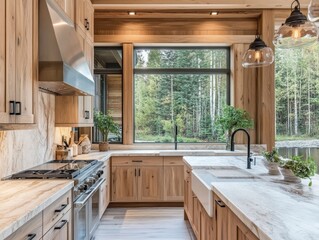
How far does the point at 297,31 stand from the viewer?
2.68 m

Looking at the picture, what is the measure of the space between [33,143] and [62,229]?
4.12 feet

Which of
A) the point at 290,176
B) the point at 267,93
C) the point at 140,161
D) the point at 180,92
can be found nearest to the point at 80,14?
the point at 140,161

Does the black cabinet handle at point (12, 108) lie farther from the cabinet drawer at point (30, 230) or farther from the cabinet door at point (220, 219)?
the cabinet door at point (220, 219)

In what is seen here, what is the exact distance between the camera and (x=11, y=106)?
6.43ft

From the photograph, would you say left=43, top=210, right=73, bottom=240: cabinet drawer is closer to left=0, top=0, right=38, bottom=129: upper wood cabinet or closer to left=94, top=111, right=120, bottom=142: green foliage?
left=0, top=0, right=38, bottom=129: upper wood cabinet

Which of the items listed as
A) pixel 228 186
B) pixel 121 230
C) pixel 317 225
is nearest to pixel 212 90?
pixel 121 230

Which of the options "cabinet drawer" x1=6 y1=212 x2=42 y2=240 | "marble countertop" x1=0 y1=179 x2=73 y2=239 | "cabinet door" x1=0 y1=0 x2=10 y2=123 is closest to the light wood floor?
"marble countertop" x1=0 y1=179 x2=73 y2=239

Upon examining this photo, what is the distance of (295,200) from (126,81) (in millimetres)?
4094

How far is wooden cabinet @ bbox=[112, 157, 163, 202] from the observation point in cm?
477

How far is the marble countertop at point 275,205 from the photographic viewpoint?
121cm

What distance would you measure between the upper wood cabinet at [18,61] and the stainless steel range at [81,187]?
1.82ft

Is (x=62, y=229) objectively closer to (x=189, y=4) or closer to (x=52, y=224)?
(x=52, y=224)

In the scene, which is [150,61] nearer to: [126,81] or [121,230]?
[126,81]

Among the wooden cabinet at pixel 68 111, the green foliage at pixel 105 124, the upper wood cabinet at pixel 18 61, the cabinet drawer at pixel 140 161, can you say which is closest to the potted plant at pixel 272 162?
the upper wood cabinet at pixel 18 61
